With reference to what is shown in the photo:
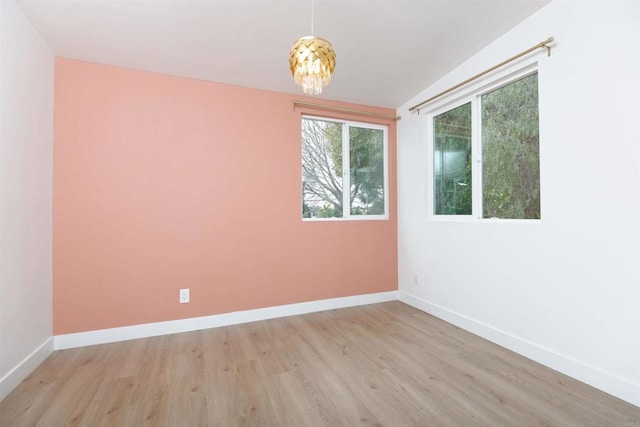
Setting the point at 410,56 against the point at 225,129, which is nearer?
the point at 410,56

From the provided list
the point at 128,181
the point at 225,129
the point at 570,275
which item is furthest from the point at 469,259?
the point at 128,181

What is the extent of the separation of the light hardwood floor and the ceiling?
243 centimetres

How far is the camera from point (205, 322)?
2740mm

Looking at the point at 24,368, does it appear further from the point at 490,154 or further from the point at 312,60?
the point at 490,154

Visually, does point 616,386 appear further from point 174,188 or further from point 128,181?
point 128,181

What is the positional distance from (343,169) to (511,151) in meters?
1.73

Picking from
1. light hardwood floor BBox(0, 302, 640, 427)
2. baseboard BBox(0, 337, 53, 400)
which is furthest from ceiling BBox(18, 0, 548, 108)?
light hardwood floor BBox(0, 302, 640, 427)

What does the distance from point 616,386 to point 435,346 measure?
1031 millimetres

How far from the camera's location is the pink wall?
2.40 m

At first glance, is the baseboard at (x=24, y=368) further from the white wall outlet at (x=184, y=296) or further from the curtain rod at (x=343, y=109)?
the curtain rod at (x=343, y=109)

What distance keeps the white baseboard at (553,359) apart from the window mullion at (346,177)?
1.47 meters

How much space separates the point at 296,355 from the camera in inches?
86.6

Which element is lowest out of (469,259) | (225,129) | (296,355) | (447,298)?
(296,355)

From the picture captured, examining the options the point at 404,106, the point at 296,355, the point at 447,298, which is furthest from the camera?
the point at 404,106
